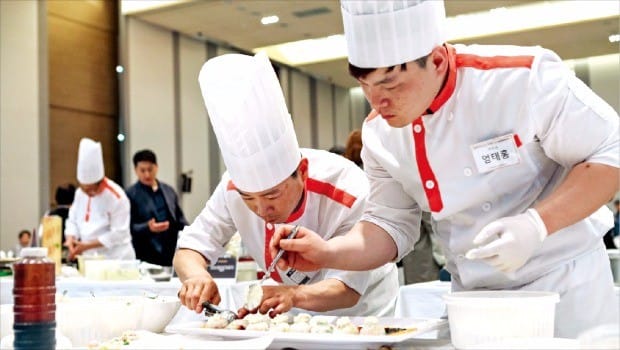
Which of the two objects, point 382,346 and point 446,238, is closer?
point 382,346

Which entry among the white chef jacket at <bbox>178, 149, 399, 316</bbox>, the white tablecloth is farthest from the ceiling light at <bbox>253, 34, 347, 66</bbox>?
the white chef jacket at <bbox>178, 149, 399, 316</bbox>

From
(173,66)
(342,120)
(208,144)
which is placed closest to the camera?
(173,66)

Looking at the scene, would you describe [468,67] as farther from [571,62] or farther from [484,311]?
[571,62]

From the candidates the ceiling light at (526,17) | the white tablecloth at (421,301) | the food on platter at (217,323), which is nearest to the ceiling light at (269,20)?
the ceiling light at (526,17)

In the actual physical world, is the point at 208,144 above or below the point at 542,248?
above

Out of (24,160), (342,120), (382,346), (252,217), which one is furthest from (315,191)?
(342,120)

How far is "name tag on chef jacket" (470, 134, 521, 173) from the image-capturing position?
4.62 ft

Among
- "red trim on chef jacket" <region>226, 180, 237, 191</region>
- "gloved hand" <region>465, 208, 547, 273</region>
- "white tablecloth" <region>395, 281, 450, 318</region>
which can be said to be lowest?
"white tablecloth" <region>395, 281, 450, 318</region>

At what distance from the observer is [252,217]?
2.02 metres

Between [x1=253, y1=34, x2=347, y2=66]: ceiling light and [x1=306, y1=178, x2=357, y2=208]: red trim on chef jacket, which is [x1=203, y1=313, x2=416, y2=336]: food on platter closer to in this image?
[x1=306, y1=178, x2=357, y2=208]: red trim on chef jacket

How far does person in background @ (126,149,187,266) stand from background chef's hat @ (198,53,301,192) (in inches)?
154

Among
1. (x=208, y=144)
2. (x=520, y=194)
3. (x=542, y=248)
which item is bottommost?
(x=542, y=248)

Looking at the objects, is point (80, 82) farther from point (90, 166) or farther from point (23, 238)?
point (90, 166)

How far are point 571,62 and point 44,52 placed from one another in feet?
23.7
